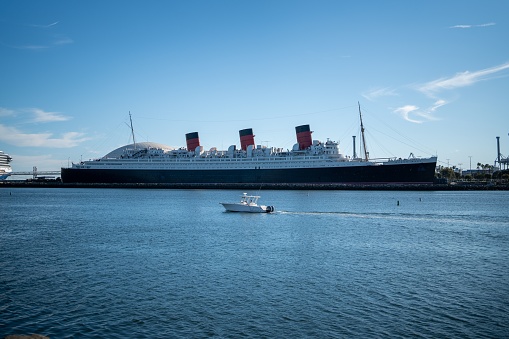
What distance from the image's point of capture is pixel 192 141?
106 meters

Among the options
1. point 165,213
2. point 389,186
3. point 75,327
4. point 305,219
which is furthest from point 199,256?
point 389,186

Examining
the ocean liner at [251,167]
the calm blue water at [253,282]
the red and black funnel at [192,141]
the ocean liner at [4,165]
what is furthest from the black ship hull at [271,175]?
the calm blue water at [253,282]

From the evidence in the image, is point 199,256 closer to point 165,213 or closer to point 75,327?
point 75,327

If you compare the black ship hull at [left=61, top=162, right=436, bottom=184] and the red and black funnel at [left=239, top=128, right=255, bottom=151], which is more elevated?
the red and black funnel at [left=239, top=128, right=255, bottom=151]

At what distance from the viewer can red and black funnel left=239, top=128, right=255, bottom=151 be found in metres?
102

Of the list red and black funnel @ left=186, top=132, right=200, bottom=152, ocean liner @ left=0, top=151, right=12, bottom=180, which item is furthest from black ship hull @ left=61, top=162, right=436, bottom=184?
ocean liner @ left=0, top=151, right=12, bottom=180

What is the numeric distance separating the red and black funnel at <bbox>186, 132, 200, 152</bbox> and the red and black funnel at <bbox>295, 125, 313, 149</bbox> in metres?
25.0

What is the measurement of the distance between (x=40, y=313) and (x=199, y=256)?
29.4ft

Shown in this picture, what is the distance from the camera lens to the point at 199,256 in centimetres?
2055

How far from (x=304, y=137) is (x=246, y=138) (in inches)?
550

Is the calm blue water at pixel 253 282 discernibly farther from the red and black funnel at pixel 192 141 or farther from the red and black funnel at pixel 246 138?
the red and black funnel at pixel 192 141

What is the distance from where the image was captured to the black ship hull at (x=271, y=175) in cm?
8500

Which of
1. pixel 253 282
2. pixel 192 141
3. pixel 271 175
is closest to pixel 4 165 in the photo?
pixel 192 141

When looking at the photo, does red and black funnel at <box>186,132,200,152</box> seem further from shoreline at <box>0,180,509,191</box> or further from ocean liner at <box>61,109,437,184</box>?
shoreline at <box>0,180,509,191</box>
